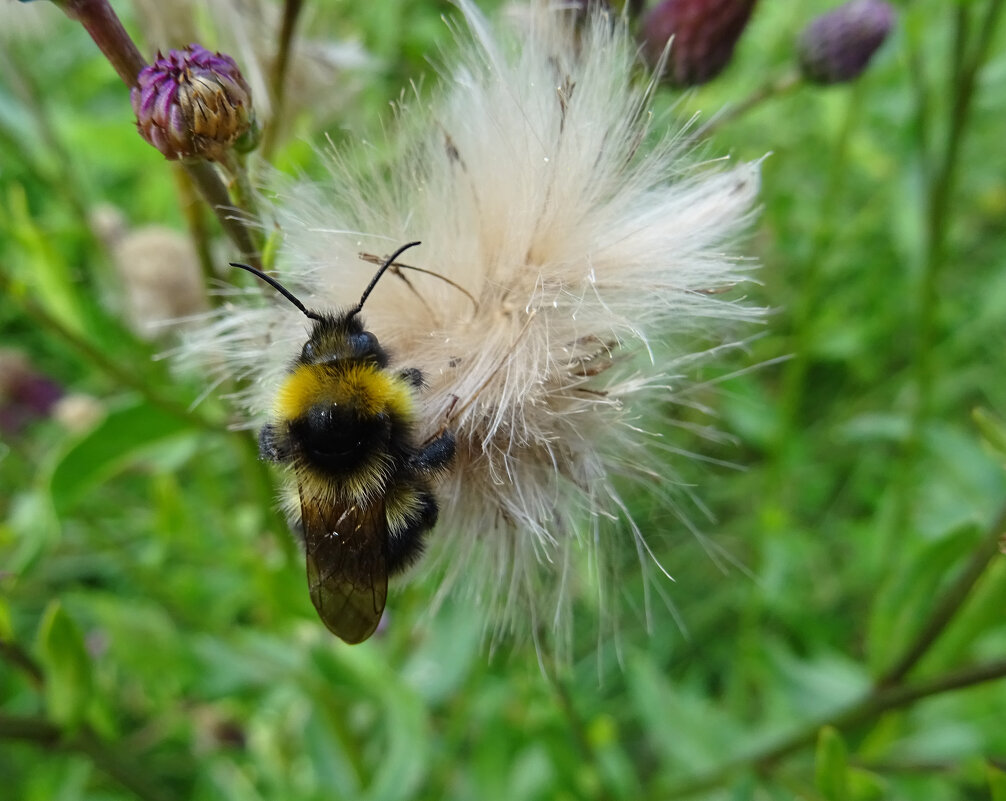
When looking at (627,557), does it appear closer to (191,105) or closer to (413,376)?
(413,376)

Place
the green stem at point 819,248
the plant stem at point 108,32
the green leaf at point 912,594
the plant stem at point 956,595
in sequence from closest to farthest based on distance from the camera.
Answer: the plant stem at point 108,32, the plant stem at point 956,595, the green leaf at point 912,594, the green stem at point 819,248

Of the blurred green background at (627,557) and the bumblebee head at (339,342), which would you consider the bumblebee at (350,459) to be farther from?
the blurred green background at (627,557)

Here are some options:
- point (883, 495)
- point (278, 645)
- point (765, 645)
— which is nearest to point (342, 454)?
point (278, 645)

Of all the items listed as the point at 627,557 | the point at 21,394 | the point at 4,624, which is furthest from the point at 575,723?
the point at 21,394

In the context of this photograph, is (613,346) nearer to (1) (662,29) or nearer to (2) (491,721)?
(1) (662,29)

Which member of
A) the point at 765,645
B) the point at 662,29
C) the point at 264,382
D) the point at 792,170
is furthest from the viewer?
the point at 792,170

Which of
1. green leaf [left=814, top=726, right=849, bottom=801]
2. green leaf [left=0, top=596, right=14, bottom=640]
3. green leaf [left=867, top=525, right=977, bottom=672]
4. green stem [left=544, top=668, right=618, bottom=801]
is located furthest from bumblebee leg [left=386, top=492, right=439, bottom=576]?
green leaf [left=867, top=525, right=977, bottom=672]

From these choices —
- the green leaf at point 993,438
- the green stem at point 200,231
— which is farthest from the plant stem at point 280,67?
the green leaf at point 993,438
